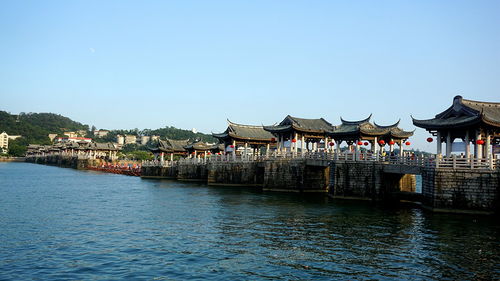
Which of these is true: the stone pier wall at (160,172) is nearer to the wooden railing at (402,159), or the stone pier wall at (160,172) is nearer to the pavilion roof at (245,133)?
the pavilion roof at (245,133)

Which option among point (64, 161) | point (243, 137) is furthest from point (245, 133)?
point (64, 161)

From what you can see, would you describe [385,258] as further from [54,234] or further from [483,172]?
[54,234]

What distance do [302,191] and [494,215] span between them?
1728cm

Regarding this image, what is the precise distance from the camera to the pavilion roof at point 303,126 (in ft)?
134

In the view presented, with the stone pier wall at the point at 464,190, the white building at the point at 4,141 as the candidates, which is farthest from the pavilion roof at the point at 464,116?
the white building at the point at 4,141

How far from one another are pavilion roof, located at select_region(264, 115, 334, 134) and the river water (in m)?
13.5

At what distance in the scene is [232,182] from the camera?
1858 inches

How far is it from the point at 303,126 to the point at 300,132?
1.26 meters

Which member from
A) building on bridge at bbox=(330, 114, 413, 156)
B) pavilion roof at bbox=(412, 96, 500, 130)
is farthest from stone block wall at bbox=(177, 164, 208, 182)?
pavilion roof at bbox=(412, 96, 500, 130)

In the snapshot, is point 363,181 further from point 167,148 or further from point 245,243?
point 167,148

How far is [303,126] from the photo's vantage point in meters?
42.4

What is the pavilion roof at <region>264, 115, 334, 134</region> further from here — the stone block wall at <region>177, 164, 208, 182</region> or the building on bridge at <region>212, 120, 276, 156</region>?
the stone block wall at <region>177, 164, 208, 182</region>

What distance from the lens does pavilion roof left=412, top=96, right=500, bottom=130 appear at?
23922 millimetres

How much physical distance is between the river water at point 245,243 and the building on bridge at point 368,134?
8119 millimetres
